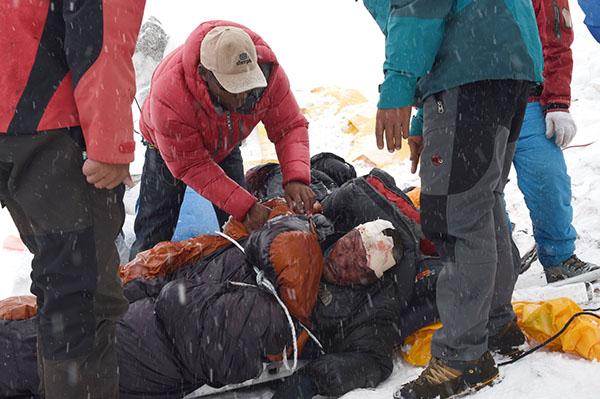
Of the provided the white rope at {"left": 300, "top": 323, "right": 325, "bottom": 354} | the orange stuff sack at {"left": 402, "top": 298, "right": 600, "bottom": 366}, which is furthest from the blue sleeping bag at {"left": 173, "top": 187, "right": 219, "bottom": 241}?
the orange stuff sack at {"left": 402, "top": 298, "right": 600, "bottom": 366}

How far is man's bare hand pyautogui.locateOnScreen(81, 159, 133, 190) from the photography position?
1.73m

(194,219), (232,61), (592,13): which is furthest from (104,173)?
(592,13)

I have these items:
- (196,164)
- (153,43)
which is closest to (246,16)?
(153,43)

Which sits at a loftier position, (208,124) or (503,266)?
(208,124)

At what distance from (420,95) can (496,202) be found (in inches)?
19.5

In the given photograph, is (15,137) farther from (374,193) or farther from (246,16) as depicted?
(246,16)

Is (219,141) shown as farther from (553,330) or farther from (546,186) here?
(553,330)

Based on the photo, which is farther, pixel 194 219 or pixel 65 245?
pixel 194 219

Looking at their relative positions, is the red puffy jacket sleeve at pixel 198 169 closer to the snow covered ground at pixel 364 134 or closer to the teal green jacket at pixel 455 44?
the snow covered ground at pixel 364 134

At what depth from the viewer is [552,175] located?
2979 mm

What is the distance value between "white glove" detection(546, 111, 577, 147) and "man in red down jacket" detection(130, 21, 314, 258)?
1305 millimetres

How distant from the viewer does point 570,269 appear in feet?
9.84

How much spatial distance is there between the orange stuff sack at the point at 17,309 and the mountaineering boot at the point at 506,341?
1.91 m

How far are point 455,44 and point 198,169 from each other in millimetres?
1740
